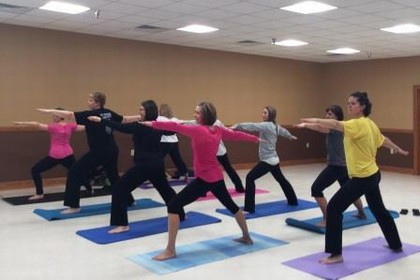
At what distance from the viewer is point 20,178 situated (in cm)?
738

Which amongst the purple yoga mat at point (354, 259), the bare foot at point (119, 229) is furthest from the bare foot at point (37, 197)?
the purple yoga mat at point (354, 259)

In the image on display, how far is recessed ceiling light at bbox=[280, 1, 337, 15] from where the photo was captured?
557cm

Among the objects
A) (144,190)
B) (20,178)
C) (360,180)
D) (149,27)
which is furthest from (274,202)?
(20,178)

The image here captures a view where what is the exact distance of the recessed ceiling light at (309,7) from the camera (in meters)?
5.57

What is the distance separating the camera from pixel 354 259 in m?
3.81

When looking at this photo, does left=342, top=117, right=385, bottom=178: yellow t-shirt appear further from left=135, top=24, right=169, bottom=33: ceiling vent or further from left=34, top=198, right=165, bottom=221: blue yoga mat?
left=135, top=24, right=169, bottom=33: ceiling vent

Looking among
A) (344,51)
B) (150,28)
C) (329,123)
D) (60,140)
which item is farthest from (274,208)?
(344,51)

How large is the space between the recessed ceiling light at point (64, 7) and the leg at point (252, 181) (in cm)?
294

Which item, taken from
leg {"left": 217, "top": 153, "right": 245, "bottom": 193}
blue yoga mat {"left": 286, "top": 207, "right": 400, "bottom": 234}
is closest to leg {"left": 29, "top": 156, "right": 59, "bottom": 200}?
leg {"left": 217, "top": 153, "right": 245, "bottom": 193}

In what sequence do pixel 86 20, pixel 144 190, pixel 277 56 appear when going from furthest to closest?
1. pixel 277 56
2. pixel 144 190
3. pixel 86 20

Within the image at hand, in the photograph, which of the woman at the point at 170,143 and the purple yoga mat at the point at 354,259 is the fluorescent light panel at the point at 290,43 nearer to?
the woman at the point at 170,143

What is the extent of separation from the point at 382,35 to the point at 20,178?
20.2 ft

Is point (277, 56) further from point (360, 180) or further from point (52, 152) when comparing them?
point (360, 180)

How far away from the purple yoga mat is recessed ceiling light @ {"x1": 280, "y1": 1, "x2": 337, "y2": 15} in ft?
9.29
